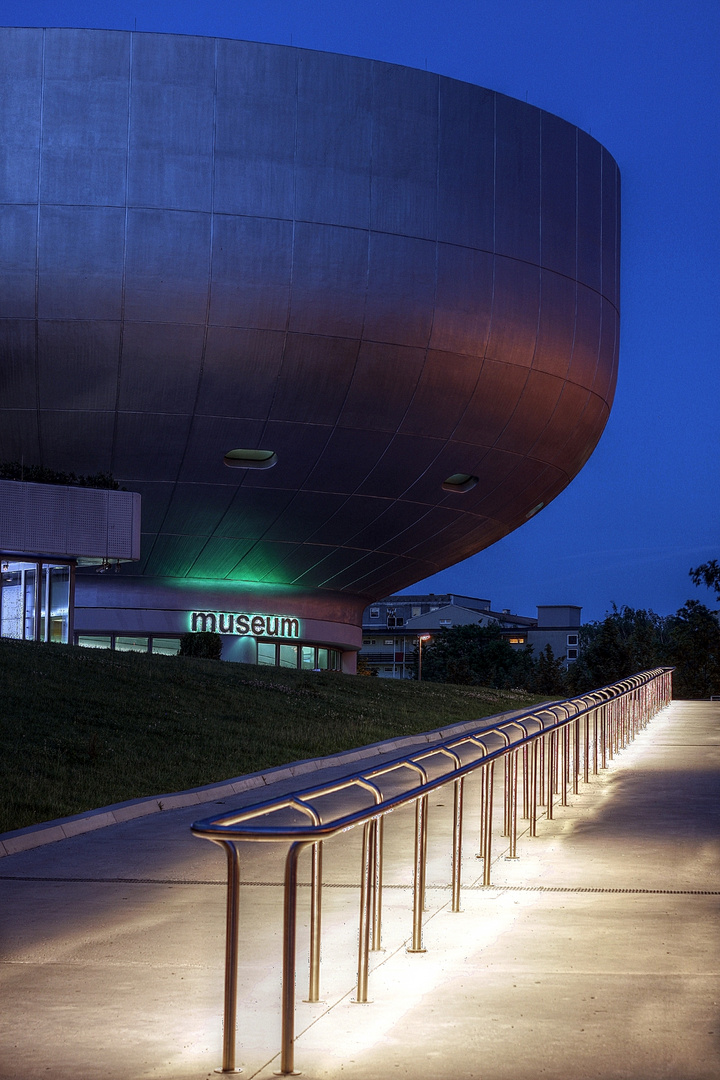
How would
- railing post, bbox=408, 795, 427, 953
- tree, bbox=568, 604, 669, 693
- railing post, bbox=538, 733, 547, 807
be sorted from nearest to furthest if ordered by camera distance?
1. railing post, bbox=408, 795, 427, 953
2. railing post, bbox=538, 733, 547, 807
3. tree, bbox=568, 604, 669, 693

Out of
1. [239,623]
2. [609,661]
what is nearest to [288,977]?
[239,623]

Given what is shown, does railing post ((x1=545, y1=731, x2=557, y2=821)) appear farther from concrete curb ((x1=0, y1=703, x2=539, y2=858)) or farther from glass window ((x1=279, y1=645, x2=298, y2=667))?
glass window ((x1=279, y1=645, x2=298, y2=667))

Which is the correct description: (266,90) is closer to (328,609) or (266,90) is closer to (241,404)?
(241,404)

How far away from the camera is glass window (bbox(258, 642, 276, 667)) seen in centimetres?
4647

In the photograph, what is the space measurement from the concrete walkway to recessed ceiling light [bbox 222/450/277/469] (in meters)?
28.7

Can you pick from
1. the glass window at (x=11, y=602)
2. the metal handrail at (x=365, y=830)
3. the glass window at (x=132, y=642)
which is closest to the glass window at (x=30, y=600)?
the glass window at (x=11, y=602)

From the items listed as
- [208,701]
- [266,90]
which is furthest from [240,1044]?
[266,90]

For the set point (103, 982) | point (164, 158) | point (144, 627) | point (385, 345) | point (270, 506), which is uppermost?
point (164, 158)

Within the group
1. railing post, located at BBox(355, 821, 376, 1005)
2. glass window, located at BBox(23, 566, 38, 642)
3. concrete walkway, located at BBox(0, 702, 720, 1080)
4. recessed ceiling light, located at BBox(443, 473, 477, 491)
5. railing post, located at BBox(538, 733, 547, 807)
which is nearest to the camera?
concrete walkway, located at BBox(0, 702, 720, 1080)

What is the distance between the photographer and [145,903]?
8188 millimetres

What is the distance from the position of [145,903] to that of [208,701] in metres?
14.6

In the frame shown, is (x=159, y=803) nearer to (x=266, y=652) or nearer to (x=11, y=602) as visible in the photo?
(x=11, y=602)

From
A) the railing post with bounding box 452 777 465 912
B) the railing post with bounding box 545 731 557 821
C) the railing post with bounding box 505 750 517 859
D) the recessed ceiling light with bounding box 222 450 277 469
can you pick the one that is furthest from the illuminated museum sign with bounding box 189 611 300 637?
the railing post with bounding box 452 777 465 912

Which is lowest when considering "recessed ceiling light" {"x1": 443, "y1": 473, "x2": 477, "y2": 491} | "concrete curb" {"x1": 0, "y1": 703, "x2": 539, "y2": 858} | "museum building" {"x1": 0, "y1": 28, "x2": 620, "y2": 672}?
"concrete curb" {"x1": 0, "y1": 703, "x2": 539, "y2": 858}
